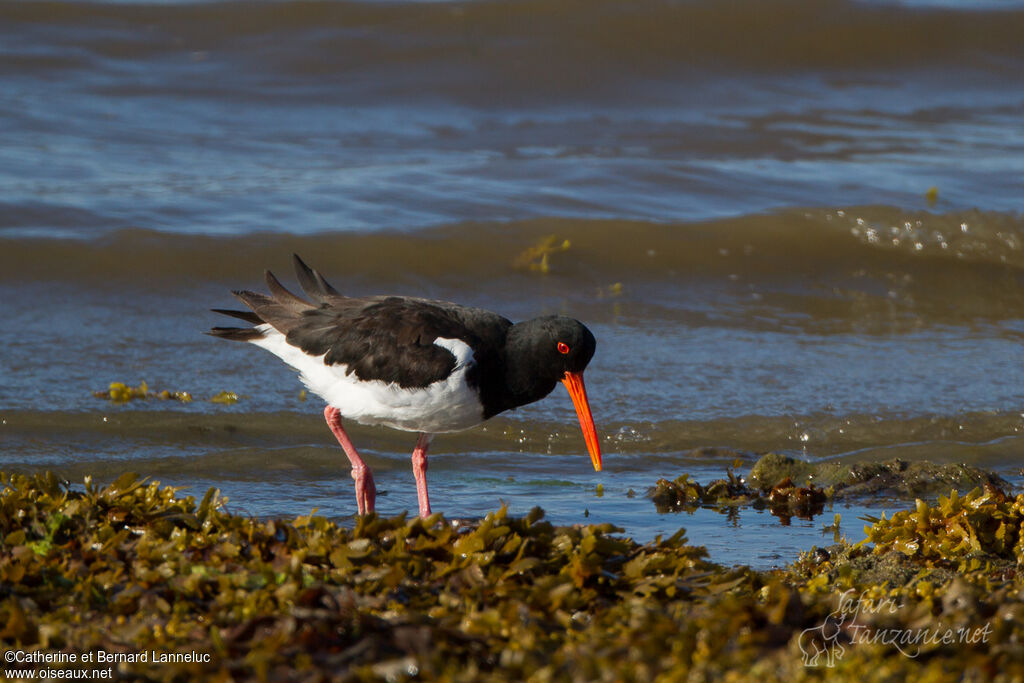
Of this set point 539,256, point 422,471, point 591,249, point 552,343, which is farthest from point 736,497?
point 591,249

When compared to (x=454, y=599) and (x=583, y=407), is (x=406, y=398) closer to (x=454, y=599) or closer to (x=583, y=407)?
(x=583, y=407)

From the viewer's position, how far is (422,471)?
5.38m

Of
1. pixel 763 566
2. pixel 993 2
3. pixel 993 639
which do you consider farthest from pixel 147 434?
pixel 993 2

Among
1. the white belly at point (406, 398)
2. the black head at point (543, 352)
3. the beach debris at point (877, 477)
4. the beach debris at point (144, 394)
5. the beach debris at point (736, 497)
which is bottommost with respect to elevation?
the beach debris at point (736, 497)

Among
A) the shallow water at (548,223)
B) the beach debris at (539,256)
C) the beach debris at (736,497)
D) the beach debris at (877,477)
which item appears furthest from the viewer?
the beach debris at (539,256)

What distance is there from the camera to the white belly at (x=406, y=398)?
16.7ft

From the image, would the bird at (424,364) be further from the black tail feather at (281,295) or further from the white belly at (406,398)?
the black tail feather at (281,295)

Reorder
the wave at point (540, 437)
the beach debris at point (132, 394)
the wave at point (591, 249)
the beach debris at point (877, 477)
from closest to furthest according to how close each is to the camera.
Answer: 1. the beach debris at point (877, 477)
2. the wave at point (540, 437)
3. the beach debris at point (132, 394)
4. the wave at point (591, 249)

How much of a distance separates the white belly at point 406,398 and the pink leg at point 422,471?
175 mm

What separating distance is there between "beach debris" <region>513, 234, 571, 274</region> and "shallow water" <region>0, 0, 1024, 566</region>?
2.7 inches

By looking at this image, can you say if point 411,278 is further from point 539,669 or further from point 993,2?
point 993,2

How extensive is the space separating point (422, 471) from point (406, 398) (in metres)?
0.45

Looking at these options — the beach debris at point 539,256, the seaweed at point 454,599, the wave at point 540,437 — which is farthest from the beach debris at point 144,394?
the beach debris at point 539,256

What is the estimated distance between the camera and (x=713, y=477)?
608cm
